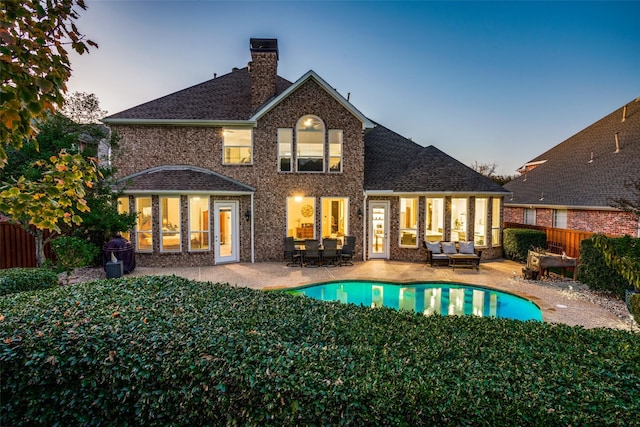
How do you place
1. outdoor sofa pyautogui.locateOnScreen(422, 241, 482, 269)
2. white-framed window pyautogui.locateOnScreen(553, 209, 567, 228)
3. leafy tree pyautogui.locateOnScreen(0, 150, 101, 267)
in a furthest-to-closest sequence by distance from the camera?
white-framed window pyautogui.locateOnScreen(553, 209, 567, 228) → outdoor sofa pyautogui.locateOnScreen(422, 241, 482, 269) → leafy tree pyautogui.locateOnScreen(0, 150, 101, 267)

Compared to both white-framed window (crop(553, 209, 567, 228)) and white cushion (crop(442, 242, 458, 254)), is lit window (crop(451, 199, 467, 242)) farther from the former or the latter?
white-framed window (crop(553, 209, 567, 228))

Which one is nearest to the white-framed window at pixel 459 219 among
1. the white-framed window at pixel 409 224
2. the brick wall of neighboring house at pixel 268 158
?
the white-framed window at pixel 409 224

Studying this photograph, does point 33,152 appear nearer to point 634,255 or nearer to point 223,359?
point 223,359

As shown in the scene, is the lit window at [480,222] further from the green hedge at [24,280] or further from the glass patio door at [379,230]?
the green hedge at [24,280]

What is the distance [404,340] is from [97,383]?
136 inches

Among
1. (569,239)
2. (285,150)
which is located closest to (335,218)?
(285,150)

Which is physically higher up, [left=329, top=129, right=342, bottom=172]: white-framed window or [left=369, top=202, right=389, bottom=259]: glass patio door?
[left=329, top=129, right=342, bottom=172]: white-framed window

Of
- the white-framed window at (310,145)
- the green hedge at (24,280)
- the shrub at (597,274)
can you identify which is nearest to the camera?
the green hedge at (24,280)

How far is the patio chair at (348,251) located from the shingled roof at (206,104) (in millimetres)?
7408

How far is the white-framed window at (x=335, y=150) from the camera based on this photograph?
1428 centimetres

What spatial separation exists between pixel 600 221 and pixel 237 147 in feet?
57.8

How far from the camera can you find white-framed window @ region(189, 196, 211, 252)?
13117mm

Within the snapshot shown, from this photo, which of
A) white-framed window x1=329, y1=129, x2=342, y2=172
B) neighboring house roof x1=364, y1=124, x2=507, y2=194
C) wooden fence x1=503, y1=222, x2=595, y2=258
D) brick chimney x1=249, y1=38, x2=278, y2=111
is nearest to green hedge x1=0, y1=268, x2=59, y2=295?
brick chimney x1=249, y1=38, x2=278, y2=111

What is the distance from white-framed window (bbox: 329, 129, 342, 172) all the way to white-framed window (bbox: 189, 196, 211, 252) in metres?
5.87
